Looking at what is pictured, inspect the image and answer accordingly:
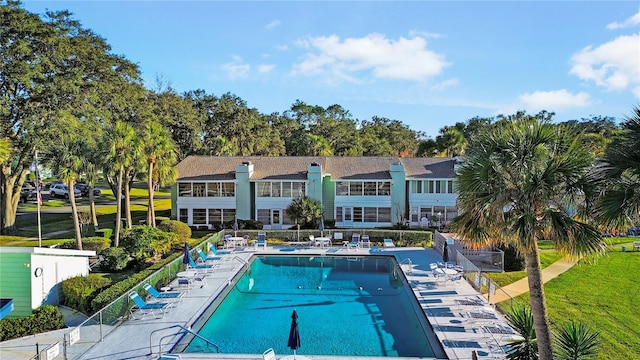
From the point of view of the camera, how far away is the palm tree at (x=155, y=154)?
94.7 feet

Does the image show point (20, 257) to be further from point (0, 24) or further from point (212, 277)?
point (0, 24)

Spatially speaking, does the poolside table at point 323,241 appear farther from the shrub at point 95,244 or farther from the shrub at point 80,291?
the shrub at point 80,291

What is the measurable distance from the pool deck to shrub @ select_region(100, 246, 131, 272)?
491 centimetres

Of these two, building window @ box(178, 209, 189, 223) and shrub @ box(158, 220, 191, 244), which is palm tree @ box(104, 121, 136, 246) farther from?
building window @ box(178, 209, 189, 223)

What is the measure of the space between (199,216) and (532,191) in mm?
30880

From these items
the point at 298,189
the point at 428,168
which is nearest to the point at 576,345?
the point at 298,189

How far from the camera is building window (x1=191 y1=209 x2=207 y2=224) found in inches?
1441

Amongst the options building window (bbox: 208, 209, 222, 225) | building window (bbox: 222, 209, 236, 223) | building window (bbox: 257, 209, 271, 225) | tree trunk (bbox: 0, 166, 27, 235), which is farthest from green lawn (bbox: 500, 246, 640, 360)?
tree trunk (bbox: 0, 166, 27, 235)

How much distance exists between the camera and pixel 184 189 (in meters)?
36.6

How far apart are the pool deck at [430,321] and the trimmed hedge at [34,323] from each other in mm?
358

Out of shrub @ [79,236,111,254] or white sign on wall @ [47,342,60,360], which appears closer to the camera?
white sign on wall @ [47,342,60,360]

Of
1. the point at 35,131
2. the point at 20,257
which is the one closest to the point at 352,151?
the point at 35,131

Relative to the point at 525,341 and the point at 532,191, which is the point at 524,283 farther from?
the point at 532,191

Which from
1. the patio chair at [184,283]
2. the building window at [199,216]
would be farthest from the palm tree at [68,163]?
the building window at [199,216]
